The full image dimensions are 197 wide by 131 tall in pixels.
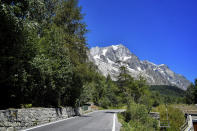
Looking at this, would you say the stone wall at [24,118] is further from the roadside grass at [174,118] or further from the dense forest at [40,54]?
the roadside grass at [174,118]

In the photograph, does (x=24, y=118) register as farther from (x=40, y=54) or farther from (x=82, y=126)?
(x=40, y=54)

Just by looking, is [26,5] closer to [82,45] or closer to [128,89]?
[82,45]

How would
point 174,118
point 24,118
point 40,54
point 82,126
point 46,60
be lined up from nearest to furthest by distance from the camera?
point 24,118, point 82,126, point 46,60, point 40,54, point 174,118

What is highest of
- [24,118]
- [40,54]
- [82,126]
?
[40,54]

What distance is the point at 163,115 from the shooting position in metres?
21.6

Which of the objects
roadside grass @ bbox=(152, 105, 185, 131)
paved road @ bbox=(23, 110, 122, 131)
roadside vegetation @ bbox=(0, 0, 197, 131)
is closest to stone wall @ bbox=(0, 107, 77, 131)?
paved road @ bbox=(23, 110, 122, 131)

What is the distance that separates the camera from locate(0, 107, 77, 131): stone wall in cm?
743

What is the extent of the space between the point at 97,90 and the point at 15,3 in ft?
172

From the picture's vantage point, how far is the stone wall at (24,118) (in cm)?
743

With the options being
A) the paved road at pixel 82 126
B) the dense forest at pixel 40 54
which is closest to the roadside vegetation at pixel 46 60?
the dense forest at pixel 40 54

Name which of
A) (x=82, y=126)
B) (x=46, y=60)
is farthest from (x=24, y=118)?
(x=46, y=60)

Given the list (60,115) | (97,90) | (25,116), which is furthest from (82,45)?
(97,90)

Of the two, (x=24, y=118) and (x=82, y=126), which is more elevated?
(x=24, y=118)

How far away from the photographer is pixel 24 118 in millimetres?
8711
